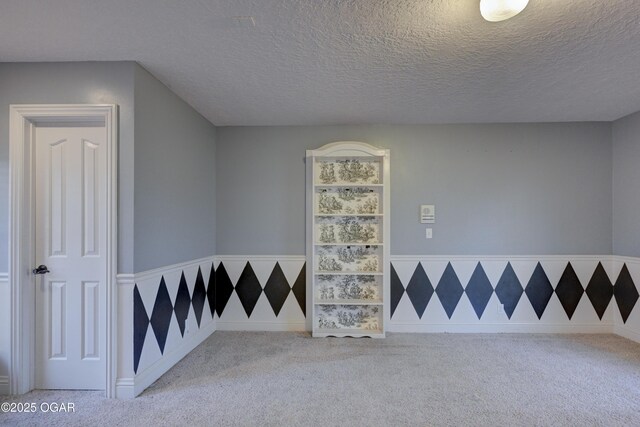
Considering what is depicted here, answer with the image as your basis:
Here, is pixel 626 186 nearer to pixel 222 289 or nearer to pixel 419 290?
pixel 419 290

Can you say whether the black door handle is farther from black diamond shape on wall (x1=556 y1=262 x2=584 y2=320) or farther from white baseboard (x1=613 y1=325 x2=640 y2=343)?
white baseboard (x1=613 y1=325 x2=640 y2=343)

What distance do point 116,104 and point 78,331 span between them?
169 centimetres

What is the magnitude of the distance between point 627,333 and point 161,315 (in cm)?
468

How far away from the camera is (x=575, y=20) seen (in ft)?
5.89

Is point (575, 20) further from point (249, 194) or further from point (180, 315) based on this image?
point (180, 315)

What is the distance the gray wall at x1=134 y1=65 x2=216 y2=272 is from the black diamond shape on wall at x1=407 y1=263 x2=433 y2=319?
2340 millimetres

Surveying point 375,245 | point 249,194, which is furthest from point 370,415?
point 249,194

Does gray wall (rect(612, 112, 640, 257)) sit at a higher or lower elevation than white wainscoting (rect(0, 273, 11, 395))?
higher

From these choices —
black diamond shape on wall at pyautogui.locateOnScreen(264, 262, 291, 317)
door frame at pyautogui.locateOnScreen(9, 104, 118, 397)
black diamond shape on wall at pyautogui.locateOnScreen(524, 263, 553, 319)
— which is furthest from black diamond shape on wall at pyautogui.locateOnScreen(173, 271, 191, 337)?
black diamond shape on wall at pyautogui.locateOnScreen(524, 263, 553, 319)

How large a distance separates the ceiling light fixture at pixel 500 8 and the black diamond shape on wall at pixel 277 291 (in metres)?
3.04

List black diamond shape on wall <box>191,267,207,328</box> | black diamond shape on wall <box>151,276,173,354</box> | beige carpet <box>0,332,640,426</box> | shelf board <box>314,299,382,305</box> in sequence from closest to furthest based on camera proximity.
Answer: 1. beige carpet <box>0,332,640,426</box>
2. black diamond shape on wall <box>151,276,173,354</box>
3. black diamond shape on wall <box>191,267,207,328</box>
4. shelf board <box>314,299,382,305</box>

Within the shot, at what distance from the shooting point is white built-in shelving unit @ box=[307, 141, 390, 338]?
12.0 feet

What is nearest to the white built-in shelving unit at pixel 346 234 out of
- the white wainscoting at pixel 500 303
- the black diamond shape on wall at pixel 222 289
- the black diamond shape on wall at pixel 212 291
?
the white wainscoting at pixel 500 303

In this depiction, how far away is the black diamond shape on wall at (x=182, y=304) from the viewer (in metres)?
2.94
